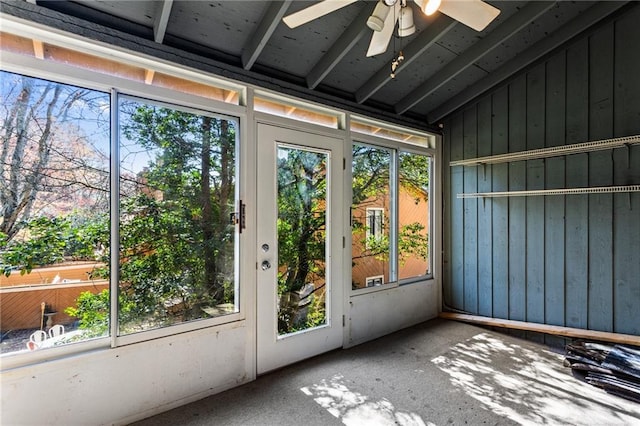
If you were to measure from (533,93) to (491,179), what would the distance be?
38.6 inches

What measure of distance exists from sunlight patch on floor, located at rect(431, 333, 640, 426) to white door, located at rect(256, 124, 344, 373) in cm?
116

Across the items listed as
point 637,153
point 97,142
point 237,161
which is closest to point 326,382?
point 237,161

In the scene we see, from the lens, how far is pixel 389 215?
12.2 ft

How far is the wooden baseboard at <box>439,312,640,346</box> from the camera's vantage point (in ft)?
9.42

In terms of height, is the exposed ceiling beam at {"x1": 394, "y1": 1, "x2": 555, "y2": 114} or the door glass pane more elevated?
the exposed ceiling beam at {"x1": 394, "y1": 1, "x2": 555, "y2": 114}

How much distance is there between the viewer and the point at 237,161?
2578mm

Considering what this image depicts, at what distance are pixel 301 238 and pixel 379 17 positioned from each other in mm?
1893

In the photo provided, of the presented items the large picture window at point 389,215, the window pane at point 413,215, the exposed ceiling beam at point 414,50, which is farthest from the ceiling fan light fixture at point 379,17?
the window pane at point 413,215

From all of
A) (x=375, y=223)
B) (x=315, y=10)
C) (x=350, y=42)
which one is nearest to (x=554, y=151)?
(x=375, y=223)

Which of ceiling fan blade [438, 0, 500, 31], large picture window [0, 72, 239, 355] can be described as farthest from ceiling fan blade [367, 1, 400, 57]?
large picture window [0, 72, 239, 355]

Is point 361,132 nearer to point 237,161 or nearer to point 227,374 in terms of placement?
point 237,161

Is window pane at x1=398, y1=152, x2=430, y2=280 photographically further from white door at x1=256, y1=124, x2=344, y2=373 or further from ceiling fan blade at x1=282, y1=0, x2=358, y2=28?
ceiling fan blade at x1=282, y1=0, x2=358, y2=28

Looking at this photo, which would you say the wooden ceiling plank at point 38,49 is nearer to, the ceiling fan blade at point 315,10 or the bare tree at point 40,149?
the bare tree at point 40,149

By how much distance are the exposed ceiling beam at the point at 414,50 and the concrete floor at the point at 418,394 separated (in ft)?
8.40
